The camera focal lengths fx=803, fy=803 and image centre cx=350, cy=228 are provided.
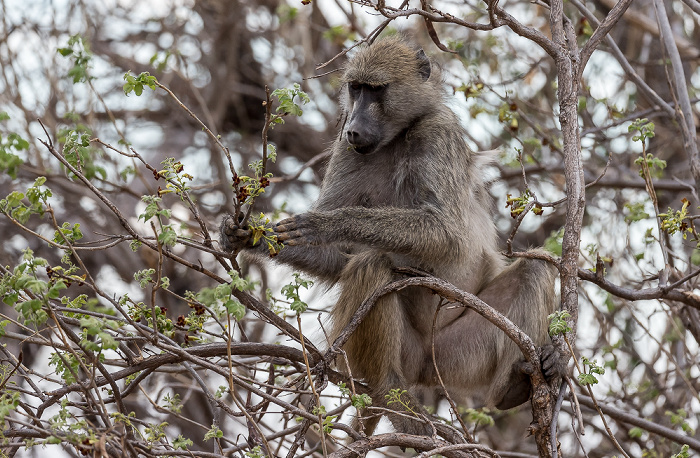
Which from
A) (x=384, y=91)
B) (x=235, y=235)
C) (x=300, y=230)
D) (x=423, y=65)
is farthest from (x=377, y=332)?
(x=423, y=65)

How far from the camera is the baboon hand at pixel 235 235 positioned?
152 inches

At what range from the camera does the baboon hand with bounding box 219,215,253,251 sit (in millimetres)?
3872

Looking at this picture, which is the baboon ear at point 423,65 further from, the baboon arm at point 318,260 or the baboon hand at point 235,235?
the baboon hand at point 235,235

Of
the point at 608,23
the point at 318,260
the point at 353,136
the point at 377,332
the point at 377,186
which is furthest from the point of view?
the point at 377,186

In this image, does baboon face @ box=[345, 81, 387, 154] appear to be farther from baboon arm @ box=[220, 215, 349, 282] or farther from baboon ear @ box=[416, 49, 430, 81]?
baboon arm @ box=[220, 215, 349, 282]

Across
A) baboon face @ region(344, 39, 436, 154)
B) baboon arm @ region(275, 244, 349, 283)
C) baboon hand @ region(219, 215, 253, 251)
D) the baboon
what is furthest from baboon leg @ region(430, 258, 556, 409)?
baboon hand @ region(219, 215, 253, 251)

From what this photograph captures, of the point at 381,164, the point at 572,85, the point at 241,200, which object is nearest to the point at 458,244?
the point at 381,164

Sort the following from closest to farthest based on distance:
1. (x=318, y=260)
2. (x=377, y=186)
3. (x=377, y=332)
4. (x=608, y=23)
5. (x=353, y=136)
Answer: (x=608, y=23), (x=377, y=332), (x=353, y=136), (x=318, y=260), (x=377, y=186)

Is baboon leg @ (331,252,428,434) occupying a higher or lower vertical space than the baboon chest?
lower

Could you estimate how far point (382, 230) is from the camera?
4.55 meters

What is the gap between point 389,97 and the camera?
5.16 meters

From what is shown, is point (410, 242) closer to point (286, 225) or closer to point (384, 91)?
point (286, 225)

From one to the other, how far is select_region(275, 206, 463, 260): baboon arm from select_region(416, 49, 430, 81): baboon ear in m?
1.13

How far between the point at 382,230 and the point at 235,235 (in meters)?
0.96
